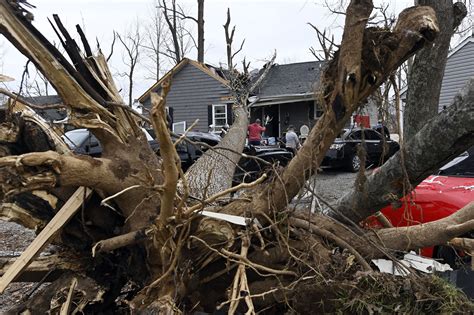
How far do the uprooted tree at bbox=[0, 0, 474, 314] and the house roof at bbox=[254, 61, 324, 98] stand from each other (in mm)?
17860

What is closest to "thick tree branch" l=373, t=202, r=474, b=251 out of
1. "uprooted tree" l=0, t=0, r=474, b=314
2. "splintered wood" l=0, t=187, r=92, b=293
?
"uprooted tree" l=0, t=0, r=474, b=314

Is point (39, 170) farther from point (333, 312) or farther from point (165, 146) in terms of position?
point (333, 312)

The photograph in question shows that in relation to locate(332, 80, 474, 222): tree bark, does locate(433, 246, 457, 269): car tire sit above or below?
below

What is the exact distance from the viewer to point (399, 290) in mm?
2814

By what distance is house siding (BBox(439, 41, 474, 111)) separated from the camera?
1744cm

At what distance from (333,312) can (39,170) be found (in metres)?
1.92

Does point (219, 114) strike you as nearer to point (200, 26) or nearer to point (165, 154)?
point (200, 26)

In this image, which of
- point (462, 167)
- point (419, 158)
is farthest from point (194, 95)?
point (419, 158)

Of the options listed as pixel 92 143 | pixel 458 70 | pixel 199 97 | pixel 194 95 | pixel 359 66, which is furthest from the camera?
pixel 194 95

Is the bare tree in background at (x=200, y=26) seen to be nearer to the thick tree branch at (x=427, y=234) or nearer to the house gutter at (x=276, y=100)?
the house gutter at (x=276, y=100)

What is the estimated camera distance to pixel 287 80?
2314 centimetres

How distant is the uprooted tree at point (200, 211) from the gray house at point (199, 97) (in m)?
19.5

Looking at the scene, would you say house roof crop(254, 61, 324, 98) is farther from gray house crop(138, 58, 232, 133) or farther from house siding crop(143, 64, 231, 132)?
house siding crop(143, 64, 231, 132)

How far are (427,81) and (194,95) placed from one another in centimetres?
2000
